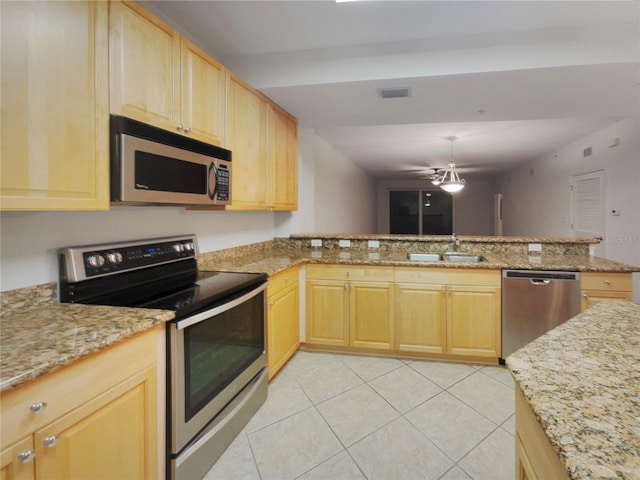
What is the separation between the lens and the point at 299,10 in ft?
6.66

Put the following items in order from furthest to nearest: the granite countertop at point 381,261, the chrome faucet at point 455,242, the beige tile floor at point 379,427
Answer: the chrome faucet at point 455,242
the granite countertop at point 381,261
the beige tile floor at point 379,427

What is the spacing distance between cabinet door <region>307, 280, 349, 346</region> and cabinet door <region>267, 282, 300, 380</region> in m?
0.16

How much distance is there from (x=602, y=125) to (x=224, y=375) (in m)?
5.17

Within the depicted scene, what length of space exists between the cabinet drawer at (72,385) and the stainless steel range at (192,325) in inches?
6.1

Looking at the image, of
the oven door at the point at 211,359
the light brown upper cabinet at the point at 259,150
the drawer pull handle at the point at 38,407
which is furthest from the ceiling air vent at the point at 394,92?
the drawer pull handle at the point at 38,407

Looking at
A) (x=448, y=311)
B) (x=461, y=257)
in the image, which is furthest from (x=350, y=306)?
(x=461, y=257)

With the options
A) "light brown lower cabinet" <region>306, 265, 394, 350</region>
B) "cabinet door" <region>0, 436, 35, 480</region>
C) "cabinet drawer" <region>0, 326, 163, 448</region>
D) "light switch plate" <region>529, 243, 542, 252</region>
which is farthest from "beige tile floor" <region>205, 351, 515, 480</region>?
"light switch plate" <region>529, 243, 542, 252</region>

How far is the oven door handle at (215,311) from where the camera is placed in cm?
143

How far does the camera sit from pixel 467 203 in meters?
10.2

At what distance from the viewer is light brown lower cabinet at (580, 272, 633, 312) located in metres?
2.57

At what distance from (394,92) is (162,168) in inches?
71.3

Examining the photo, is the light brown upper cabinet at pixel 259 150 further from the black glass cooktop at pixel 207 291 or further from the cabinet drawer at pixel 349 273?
the cabinet drawer at pixel 349 273

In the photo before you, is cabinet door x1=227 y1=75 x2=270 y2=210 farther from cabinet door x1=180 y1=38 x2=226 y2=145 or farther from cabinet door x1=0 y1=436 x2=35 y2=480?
cabinet door x1=0 y1=436 x2=35 y2=480

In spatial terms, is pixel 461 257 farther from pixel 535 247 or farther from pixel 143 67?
pixel 143 67
